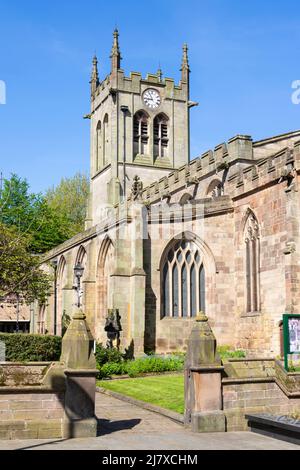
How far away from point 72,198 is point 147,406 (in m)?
57.4

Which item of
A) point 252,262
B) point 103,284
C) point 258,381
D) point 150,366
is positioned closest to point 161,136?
point 103,284

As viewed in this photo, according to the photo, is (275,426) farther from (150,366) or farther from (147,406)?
(150,366)

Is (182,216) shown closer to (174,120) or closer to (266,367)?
(266,367)

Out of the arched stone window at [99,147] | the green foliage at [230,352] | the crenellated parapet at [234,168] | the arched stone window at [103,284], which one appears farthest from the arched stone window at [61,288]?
the arched stone window at [99,147]

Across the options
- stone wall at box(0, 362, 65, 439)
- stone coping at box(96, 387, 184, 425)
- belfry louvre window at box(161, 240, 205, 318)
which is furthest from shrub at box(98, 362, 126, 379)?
stone wall at box(0, 362, 65, 439)

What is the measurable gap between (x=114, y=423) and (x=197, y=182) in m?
26.0

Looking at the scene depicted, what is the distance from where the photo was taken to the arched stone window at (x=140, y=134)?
55656 mm

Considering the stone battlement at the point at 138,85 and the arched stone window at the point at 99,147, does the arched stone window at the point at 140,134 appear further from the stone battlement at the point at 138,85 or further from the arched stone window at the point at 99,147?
the arched stone window at the point at 99,147

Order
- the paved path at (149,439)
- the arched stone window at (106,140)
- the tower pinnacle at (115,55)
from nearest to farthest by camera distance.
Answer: the paved path at (149,439) → the tower pinnacle at (115,55) → the arched stone window at (106,140)

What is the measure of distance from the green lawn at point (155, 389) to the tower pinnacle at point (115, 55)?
3895 cm

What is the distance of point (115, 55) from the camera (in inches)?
2201

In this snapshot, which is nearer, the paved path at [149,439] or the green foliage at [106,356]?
the paved path at [149,439]

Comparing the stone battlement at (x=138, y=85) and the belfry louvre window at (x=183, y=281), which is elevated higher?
the stone battlement at (x=138, y=85)

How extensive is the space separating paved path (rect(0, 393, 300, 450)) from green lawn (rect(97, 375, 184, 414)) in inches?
60.2
